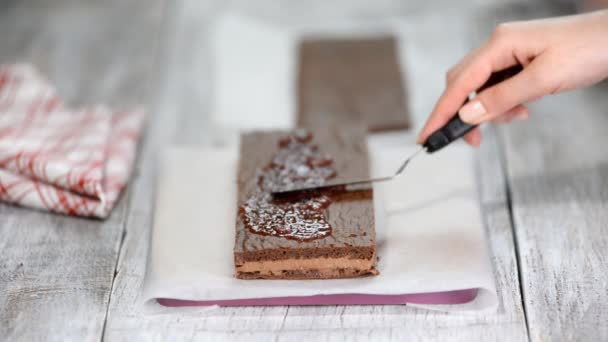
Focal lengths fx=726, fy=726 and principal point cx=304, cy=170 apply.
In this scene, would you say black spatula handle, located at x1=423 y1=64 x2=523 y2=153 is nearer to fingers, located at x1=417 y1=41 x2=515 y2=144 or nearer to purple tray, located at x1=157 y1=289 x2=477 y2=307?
A: fingers, located at x1=417 y1=41 x2=515 y2=144

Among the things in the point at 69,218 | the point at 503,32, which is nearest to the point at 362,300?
the point at 503,32

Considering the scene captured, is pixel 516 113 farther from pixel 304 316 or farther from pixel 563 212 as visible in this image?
pixel 304 316

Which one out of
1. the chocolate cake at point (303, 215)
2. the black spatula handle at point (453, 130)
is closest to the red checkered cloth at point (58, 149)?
the chocolate cake at point (303, 215)

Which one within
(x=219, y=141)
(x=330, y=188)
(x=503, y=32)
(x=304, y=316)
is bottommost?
(x=304, y=316)

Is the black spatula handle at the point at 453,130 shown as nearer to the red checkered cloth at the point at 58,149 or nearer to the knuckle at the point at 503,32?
the knuckle at the point at 503,32

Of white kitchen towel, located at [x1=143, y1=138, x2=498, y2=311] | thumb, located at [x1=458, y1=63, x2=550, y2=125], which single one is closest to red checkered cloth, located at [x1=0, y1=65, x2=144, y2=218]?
white kitchen towel, located at [x1=143, y1=138, x2=498, y2=311]

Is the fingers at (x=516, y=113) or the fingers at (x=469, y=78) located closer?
the fingers at (x=469, y=78)
